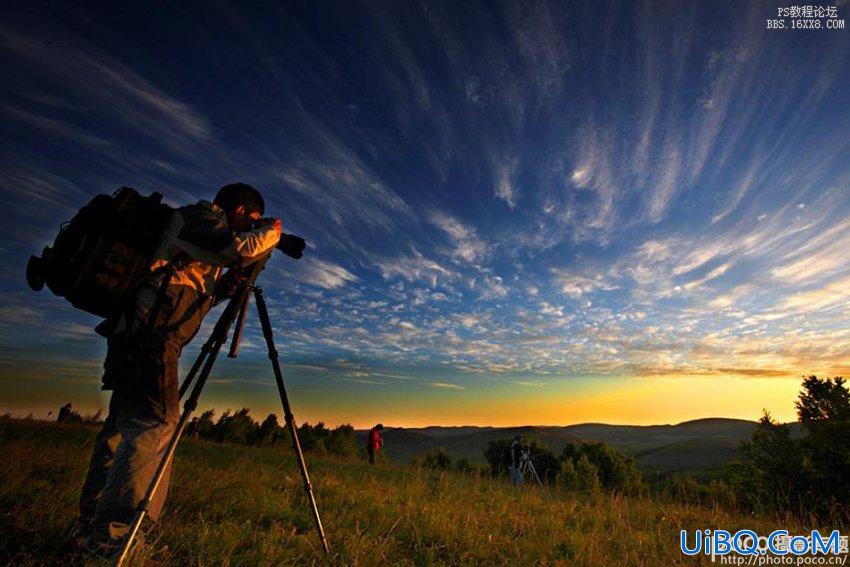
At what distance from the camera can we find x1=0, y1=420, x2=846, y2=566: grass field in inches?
135

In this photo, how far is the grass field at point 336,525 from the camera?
343cm

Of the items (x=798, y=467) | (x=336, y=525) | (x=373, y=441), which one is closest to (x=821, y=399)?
(x=798, y=467)

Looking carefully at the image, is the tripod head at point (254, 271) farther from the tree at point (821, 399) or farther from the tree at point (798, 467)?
the tree at point (821, 399)

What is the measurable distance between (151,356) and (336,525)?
3100 millimetres

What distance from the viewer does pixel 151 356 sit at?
306cm

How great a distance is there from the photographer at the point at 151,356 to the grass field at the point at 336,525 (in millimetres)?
376

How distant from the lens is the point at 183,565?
3.17 metres

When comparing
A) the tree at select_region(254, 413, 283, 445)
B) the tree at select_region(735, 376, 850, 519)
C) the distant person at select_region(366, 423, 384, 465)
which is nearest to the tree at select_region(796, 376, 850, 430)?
the tree at select_region(735, 376, 850, 519)

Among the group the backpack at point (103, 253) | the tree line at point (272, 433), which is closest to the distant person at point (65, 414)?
the tree line at point (272, 433)

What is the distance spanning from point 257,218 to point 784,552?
8.44 metres

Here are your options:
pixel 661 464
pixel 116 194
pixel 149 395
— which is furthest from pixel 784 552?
pixel 661 464

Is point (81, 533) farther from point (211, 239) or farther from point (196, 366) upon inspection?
point (211, 239)

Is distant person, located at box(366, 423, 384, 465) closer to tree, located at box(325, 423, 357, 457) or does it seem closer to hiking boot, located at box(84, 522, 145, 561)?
hiking boot, located at box(84, 522, 145, 561)

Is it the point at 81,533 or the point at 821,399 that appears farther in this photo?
the point at 821,399
